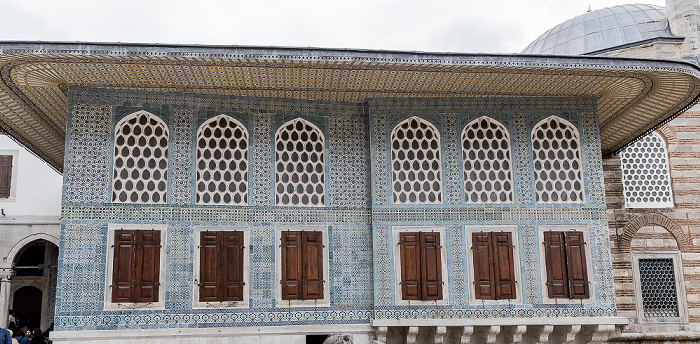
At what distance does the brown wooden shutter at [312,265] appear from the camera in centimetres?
909

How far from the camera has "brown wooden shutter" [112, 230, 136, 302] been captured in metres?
8.53

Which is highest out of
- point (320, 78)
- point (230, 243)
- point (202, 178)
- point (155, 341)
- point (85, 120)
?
point (320, 78)

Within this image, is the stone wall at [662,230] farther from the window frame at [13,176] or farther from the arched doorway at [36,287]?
the window frame at [13,176]

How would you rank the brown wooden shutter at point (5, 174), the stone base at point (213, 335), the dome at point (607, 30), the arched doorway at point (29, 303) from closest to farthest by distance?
1. the stone base at point (213, 335)
2. the dome at point (607, 30)
3. the brown wooden shutter at point (5, 174)
4. the arched doorway at point (29, 303)

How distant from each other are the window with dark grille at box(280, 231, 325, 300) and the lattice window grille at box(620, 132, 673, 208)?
297 inches

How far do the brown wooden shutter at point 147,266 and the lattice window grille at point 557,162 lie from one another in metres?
5.86

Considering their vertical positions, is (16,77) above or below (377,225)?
above

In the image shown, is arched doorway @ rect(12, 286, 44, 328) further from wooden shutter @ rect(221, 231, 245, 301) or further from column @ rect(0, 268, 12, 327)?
wooden shutter @ rect(221, 231, 245, 301)

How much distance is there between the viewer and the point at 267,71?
28.2ft

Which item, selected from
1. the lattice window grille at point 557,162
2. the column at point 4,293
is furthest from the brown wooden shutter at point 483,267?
the column at point 4,293

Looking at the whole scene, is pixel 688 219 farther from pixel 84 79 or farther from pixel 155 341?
pixel 84 79

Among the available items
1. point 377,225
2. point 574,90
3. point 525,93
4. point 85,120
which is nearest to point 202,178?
point 85,120

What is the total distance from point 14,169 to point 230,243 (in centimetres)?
1030

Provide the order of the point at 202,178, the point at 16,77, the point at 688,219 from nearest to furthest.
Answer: the point at 16,77 < the point at 202,178 < the point at 688,219
